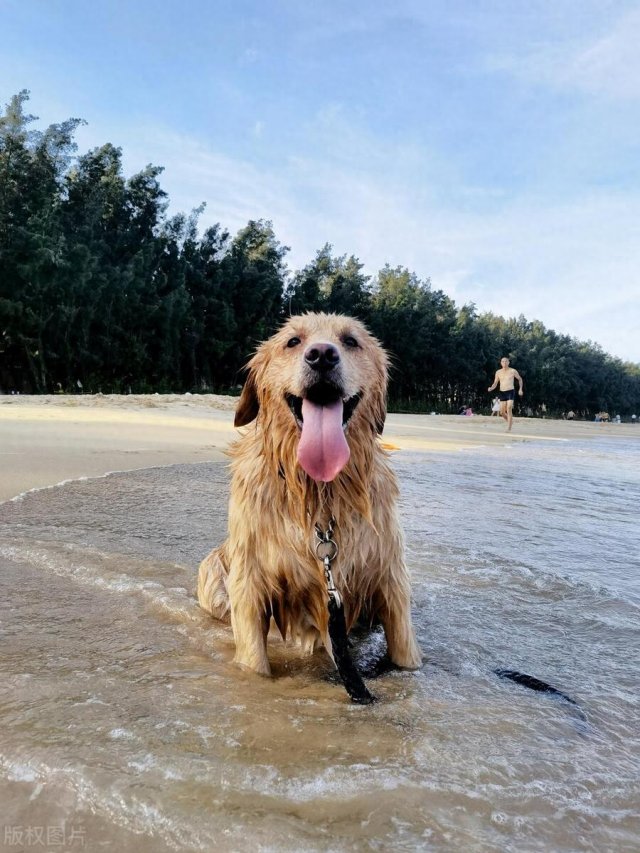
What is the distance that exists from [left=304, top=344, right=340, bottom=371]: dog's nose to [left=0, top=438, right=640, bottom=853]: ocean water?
3.89ft

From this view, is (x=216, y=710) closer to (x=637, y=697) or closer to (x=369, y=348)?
(x=637, y=697)

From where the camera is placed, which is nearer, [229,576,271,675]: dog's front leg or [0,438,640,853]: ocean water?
[0,438,640,853]: ocean water

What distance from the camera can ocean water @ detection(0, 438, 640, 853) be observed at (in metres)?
1.41

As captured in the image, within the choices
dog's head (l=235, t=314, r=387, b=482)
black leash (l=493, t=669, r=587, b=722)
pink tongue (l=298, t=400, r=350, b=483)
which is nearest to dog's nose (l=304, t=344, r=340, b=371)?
dog's head (l=235, t=314, r=387, b=482)

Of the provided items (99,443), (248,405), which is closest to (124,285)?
(99,443)

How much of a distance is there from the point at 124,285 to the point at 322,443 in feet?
114

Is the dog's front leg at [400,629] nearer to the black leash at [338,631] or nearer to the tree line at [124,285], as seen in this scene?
the black leash at [338,631]

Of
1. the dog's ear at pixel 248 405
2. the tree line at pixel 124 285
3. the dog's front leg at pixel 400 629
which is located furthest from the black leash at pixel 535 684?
the tree line at pixel 124 285

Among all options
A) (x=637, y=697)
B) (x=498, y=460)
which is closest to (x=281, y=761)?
(x=637, y=697)

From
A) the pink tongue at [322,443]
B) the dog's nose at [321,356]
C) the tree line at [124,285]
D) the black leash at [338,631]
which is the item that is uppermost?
the tree line at [124,285]

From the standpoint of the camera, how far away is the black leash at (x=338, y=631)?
2.13 m

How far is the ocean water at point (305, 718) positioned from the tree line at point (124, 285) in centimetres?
2019

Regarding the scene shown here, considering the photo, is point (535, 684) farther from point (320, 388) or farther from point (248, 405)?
point (248, 405)

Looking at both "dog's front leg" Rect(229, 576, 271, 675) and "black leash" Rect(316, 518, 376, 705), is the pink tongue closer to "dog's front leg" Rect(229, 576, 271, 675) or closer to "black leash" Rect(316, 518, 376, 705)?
"black leash" Rect(316, 518, 376, 705)
